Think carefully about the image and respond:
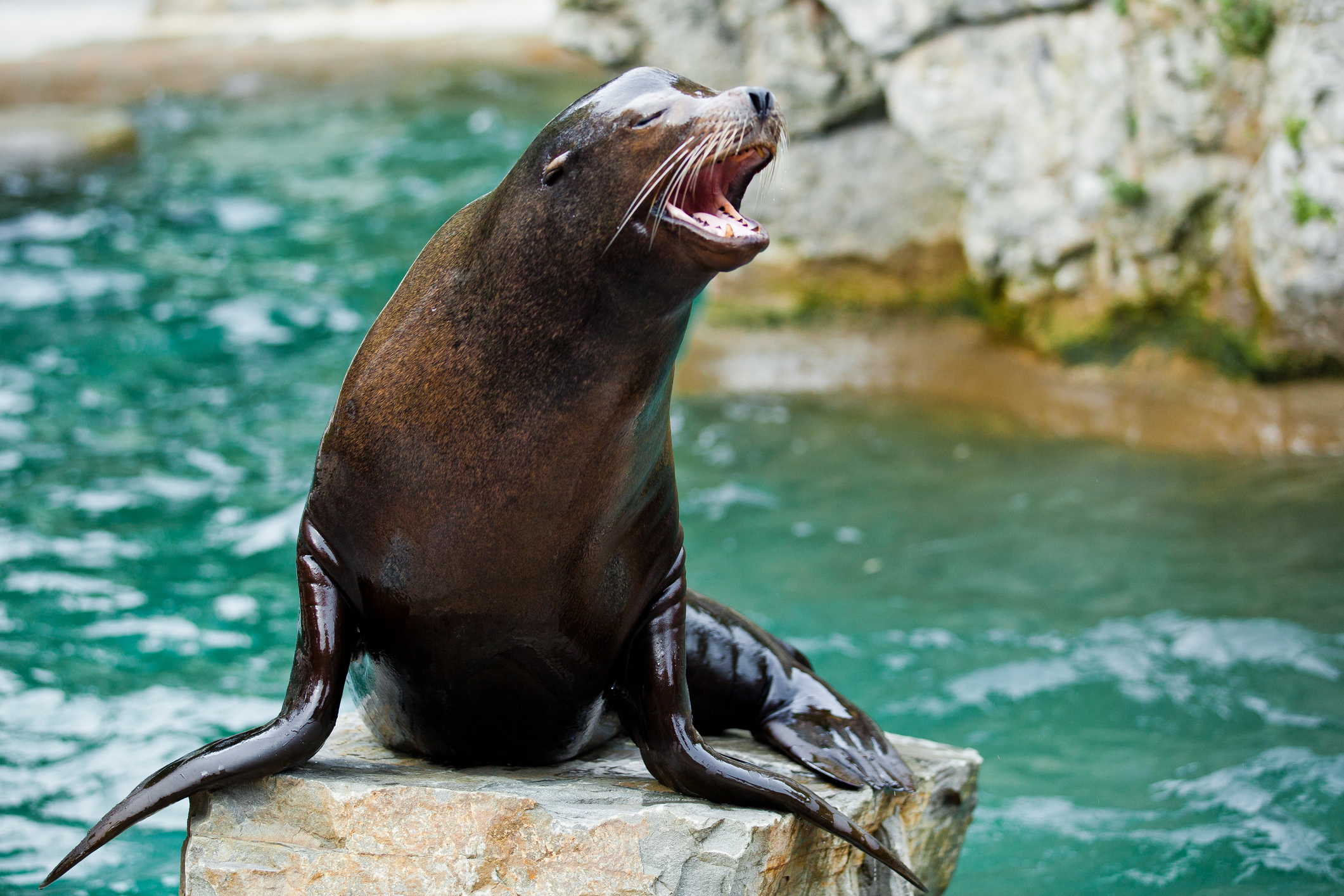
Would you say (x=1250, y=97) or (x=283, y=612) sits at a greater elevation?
(x=1250, y=97)

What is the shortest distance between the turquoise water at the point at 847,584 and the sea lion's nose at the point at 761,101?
2.52 metres

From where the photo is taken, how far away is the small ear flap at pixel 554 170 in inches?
104

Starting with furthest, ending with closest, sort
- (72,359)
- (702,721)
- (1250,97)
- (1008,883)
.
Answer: (72,359)
(1250,97)
(1008,883)
(702,721)

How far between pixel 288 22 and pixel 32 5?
991 cm

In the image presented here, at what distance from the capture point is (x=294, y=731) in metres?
2.56

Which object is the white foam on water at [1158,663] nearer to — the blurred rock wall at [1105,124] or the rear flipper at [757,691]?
the rear flipper at [757,691]

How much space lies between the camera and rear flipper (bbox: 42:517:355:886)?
7.97ft

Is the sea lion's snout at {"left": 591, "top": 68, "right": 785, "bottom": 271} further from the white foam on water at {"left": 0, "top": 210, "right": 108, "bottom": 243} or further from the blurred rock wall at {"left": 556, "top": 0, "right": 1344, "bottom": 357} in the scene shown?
the white foam on water at {"left": 0, "top": 210, "right": 108, "bottom": 243}

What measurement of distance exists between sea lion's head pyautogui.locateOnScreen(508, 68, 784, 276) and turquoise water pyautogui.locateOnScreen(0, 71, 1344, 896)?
2.39 meters

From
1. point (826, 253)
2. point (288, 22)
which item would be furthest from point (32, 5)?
point (826, 253)

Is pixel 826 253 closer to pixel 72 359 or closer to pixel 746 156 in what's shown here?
pixel 72 359

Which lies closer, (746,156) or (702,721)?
(746,156)

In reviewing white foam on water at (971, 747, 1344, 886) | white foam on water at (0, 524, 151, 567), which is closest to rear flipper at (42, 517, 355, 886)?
white foam on water at (971, 747, 1344, 886)

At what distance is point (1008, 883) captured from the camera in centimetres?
396
